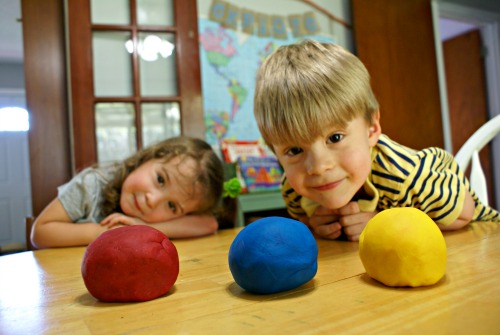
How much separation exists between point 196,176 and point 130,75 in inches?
44.9

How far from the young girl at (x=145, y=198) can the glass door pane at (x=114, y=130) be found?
706mm

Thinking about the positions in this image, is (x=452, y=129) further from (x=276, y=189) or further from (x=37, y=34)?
(x=37, y=34)

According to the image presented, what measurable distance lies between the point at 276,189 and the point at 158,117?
737 mm

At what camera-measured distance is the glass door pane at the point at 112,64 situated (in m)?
2.05

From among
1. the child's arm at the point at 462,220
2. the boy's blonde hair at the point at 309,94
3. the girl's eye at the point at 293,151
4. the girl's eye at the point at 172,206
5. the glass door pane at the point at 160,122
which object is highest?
the glass door pane at the point at 160,122

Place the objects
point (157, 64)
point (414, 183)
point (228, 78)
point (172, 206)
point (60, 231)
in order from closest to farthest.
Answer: point (414, 183), point (60, 231), point (172, 206), point (157, 64), point (228, 78)

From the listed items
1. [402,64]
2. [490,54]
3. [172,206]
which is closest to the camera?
[172,206]

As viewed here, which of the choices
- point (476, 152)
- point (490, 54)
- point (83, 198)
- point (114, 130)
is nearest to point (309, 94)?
point (476, 152)

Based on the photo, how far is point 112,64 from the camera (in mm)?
2088

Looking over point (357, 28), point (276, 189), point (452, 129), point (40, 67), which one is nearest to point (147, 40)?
point (40, 67)

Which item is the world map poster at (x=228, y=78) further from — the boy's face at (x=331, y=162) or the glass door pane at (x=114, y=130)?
the boy's face at (x=331, y=162)

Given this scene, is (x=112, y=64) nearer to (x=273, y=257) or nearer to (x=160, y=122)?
(x=160, y=122)

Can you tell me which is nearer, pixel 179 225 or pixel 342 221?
pixel 342 221

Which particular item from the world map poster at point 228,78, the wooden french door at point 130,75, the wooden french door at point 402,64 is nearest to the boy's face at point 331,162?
the wooden french door at point 130,75
